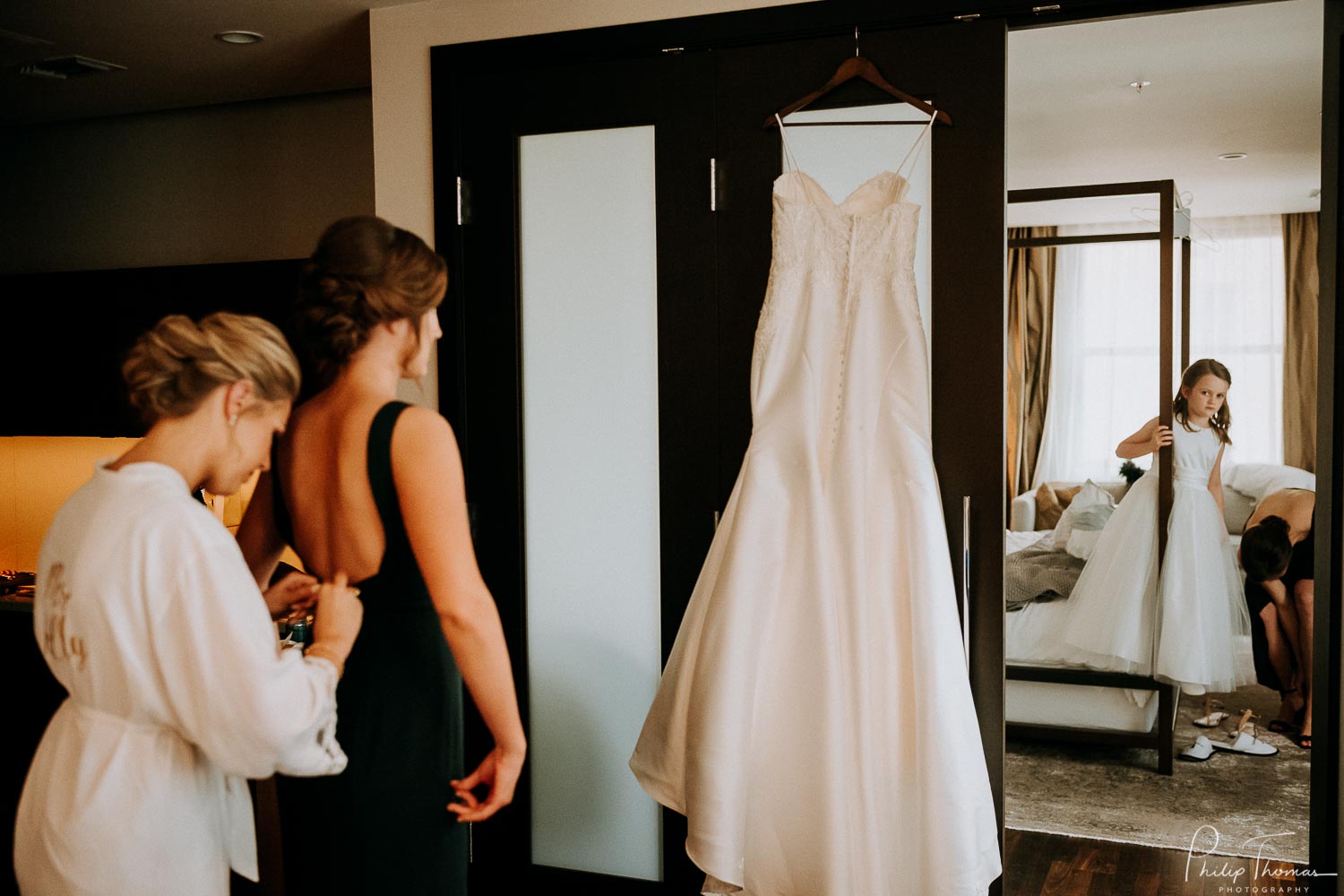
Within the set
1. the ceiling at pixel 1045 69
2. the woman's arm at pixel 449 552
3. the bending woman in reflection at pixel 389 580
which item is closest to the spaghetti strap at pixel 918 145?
the ceiling at pixel 1045 69

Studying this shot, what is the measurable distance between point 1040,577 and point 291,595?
3.22 m

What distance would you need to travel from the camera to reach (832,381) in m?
2.11

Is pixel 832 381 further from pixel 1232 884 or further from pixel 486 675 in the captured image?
pixel 1232 884

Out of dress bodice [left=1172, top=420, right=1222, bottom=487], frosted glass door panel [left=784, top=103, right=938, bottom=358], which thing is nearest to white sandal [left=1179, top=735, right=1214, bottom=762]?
dress bodice [left=1172, top=420, right=1222, bottom=487]

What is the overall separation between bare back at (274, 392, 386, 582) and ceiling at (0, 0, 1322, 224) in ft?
5.20

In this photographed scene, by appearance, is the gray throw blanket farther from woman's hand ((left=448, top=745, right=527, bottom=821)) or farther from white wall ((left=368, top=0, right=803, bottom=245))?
woman's hand ((left=448, top=745, right=527, bottom=821))

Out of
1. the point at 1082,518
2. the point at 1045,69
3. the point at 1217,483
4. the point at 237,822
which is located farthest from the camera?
the point at 1082,518

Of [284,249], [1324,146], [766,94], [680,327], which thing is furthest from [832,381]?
[284,249]

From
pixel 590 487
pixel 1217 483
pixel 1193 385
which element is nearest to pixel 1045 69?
pixel 1193 385

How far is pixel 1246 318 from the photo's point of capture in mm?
6695

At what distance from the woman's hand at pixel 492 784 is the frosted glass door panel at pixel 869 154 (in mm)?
1268

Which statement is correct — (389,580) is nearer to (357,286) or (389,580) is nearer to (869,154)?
(357,286)

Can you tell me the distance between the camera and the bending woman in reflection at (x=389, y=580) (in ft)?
4.45

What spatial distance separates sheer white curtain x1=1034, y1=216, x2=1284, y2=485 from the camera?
5.59 meters
